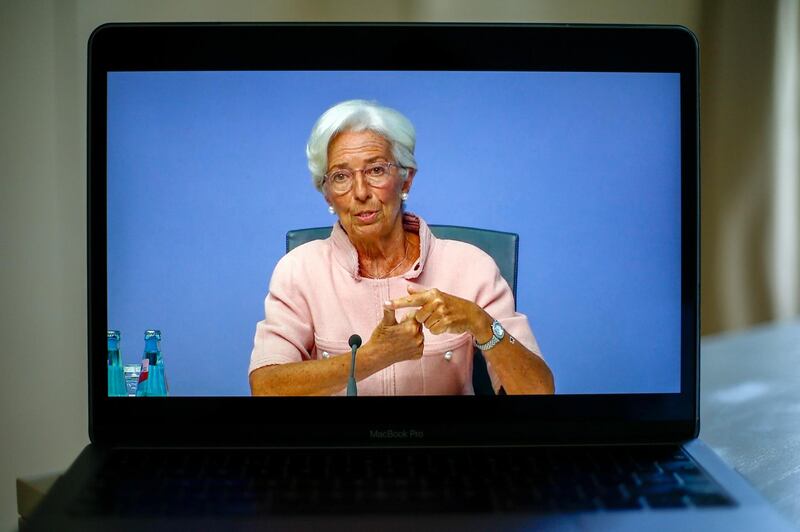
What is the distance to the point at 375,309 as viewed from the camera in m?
0.91

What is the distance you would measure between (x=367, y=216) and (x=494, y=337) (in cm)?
20

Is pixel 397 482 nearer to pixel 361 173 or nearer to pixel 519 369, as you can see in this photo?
pixel 519 369

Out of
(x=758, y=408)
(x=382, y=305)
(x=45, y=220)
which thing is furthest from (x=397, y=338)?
(x=45, y=220)

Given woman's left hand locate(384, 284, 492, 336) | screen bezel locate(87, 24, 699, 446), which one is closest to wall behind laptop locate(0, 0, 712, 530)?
screen bezel locate(87, 24, 699, 446)

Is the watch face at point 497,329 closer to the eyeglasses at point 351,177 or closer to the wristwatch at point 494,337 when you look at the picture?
the wristwatch at point 494,337

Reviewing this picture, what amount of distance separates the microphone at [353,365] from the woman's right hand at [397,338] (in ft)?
0.04

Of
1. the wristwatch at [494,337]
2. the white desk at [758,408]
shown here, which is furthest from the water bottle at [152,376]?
the white desk at [758,408]

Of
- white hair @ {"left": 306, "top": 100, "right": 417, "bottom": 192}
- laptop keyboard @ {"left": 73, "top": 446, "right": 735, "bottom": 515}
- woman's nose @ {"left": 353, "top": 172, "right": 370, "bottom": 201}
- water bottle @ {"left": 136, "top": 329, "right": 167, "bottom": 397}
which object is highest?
white hair @ {"left": 306, "top": 100, "right": 417, "bottom": 192}

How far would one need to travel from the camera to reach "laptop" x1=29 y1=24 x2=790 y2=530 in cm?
90

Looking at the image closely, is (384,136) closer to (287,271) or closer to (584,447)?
(287,271)

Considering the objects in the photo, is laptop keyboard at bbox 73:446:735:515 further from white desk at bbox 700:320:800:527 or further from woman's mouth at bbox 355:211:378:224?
woman's mouth at bbox 355:211:378:224

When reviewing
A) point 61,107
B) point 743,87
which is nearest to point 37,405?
point 61,107

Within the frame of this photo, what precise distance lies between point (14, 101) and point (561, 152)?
49.2 inches

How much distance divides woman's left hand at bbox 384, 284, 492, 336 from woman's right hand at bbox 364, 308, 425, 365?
0.01 meters
